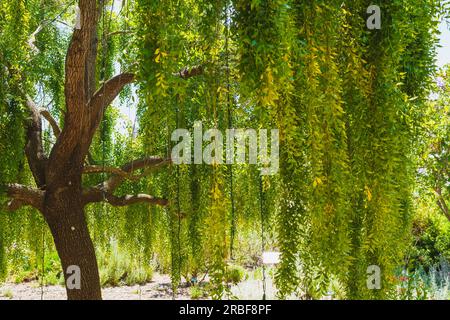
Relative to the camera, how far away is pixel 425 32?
7.45 feet

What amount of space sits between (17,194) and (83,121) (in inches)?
26.8

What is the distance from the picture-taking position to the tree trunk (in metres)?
3.47

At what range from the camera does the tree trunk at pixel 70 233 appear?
3.47 meters

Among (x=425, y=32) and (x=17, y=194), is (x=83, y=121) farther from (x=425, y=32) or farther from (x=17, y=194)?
(x=425, y=32)

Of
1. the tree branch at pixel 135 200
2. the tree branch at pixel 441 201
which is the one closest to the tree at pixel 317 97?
the tree branch at pixel 135 200

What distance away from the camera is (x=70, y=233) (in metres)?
3.47

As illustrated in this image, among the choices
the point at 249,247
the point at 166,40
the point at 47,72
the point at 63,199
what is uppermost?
the point at 47,72

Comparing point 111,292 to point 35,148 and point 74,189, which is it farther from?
point 74,189

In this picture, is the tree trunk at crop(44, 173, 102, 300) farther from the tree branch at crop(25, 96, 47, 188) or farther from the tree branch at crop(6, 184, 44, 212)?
the tree branch at crop(25, 96, 47, 188)

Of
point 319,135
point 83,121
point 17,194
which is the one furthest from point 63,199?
point 319,135

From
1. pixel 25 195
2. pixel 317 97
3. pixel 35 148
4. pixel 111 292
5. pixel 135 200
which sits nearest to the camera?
pixel 317 97

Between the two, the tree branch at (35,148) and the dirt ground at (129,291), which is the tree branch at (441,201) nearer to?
the dirt ground at (129,291)

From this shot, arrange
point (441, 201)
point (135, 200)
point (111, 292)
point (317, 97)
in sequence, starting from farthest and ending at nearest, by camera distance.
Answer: point (111, 292), point (441, 201), point (135, 200), point (317, 97)

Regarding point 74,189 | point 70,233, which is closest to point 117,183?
point 74,189
